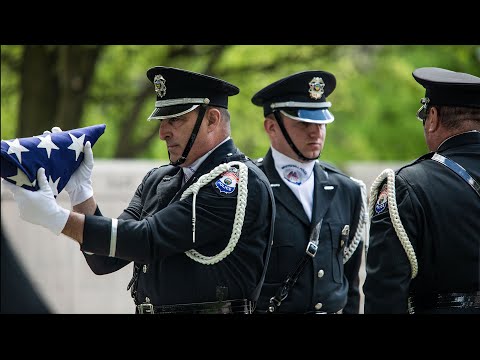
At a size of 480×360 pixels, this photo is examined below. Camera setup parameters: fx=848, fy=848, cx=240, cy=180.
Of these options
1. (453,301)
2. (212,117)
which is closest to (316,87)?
(212,117)

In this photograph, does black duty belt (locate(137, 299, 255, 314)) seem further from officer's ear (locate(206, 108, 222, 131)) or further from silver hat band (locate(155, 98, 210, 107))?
silver hat band (locate(155, 98, 210, 107))

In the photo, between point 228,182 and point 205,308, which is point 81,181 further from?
point 205,308

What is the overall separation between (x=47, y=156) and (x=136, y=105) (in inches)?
431

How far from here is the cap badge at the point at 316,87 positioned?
5.66 m

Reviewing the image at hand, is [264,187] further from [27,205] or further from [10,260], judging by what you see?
[10,260]

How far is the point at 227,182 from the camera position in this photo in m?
4.19

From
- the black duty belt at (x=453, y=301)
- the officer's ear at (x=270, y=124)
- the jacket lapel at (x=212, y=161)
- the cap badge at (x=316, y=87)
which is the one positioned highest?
the cap badge at (x=316, y=87)

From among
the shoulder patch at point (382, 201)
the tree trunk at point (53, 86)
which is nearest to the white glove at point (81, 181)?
the shoulder patch at point (382, 201)

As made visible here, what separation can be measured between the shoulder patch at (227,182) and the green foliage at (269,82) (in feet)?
31.6

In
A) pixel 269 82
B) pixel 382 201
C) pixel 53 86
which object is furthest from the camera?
pixel 269 82

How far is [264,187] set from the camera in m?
4.29

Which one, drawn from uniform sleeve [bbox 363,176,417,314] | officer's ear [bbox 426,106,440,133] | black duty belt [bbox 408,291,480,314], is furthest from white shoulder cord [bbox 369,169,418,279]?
officer's ear [bbox 426,106,440,133]

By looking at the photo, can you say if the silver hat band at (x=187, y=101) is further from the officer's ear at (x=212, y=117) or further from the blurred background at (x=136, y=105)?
the blurred background at (x=136, y=105)
